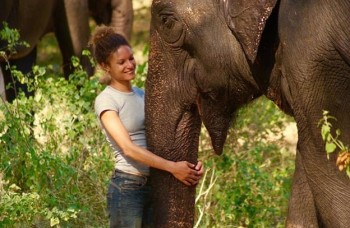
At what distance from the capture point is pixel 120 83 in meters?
7.06

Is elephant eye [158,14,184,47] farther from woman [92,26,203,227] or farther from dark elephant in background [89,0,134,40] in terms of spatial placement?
dark elephant in background [89,0,134,40]

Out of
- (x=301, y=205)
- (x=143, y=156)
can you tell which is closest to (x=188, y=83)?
(x=143, y=156)

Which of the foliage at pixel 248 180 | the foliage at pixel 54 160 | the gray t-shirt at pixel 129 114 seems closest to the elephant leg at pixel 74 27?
the foliage at pixel 248 180

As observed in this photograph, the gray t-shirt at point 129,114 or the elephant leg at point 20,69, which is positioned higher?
the elephant leg at point 20,69

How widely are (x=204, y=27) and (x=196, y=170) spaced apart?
633mm

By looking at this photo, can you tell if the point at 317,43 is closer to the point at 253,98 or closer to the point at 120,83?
the point at 253,98

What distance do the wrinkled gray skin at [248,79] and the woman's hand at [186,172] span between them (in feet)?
0.11

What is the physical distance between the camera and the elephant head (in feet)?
21.7

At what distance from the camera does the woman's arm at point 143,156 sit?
6.82 metres

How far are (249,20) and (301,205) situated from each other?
3.67 feet

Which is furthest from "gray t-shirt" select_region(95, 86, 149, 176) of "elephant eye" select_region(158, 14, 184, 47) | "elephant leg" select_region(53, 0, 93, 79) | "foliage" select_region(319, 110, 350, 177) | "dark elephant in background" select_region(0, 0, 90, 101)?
"elephant leg" select_region(53, 0, 93, 79)

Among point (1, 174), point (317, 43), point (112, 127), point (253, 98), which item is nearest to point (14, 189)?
point (1, 174)

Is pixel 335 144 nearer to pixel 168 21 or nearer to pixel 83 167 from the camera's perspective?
pixel 168 21

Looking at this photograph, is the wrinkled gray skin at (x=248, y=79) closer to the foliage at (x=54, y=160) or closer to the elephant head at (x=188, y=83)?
the elephant head at (x=188, y=83)
